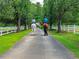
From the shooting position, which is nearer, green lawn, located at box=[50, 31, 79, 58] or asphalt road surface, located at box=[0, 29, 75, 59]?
asphalt road surface, located at box=[0, 29, 75, 59]

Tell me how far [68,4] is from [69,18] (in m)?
15.4

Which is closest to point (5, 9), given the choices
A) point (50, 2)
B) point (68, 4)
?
point (68, 4)

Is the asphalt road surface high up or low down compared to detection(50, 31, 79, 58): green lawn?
up

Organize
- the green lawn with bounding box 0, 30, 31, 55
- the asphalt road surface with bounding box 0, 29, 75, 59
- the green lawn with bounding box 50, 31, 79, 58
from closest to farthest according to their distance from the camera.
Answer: the asphalt road surface with bounding box 0, 29, 75, 59, the green lawn with bounding box 50, 31, 79, 58, the green lawn with bounding box 0, 30, 31, 55

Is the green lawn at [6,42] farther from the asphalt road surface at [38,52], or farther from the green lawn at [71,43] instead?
the green lawn at [71,43]

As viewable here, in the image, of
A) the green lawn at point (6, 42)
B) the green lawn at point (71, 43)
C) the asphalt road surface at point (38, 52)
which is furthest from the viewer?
the green lawn at point (6, 42)

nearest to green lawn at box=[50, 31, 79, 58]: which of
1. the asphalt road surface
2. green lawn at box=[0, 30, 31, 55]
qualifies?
the asphalt road surface

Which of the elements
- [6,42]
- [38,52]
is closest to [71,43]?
[6,42]

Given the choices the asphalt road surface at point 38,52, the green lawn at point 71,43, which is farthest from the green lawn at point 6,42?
the green lawn at point 71,43

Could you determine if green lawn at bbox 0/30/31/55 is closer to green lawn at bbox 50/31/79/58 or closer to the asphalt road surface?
the asphalt road surface

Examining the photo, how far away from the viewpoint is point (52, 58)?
1435cm

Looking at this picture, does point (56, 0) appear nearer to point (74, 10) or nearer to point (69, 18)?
point (74, 10)

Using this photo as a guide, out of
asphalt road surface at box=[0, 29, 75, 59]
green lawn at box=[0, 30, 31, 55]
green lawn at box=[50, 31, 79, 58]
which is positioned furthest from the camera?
green lawn at box=[0, 30, 31, 55]

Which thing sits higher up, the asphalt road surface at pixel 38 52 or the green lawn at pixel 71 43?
the asphalt road surface at pixel 38 52
